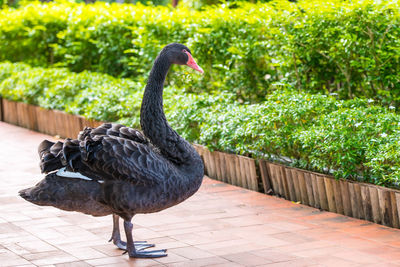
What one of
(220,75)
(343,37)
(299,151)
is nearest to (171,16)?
(220,75)

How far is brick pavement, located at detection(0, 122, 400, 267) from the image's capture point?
4434mm

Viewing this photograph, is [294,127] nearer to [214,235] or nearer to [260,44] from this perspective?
[214,235]

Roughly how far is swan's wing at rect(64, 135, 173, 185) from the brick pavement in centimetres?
60

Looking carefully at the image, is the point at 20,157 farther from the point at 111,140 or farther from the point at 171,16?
the point at 111,140

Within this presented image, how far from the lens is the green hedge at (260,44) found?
6863 mm

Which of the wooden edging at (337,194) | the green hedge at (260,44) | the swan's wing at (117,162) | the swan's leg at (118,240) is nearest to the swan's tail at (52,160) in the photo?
the swan's wing at (117,162)

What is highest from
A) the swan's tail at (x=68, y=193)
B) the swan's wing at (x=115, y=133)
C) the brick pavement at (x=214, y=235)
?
the swan's wing at (x=115, y=133)

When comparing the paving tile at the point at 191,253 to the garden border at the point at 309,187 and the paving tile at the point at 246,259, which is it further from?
the garden border at the point at 309,187

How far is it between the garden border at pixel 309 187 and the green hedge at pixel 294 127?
0.10 m

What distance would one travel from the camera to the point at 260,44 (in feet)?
26.6

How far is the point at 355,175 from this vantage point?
548 centimetres

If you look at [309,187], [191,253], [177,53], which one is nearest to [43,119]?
[309,187]

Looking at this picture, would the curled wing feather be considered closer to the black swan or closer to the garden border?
the black swan

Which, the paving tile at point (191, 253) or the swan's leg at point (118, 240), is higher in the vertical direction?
the swan's leg at point (118, 240)
